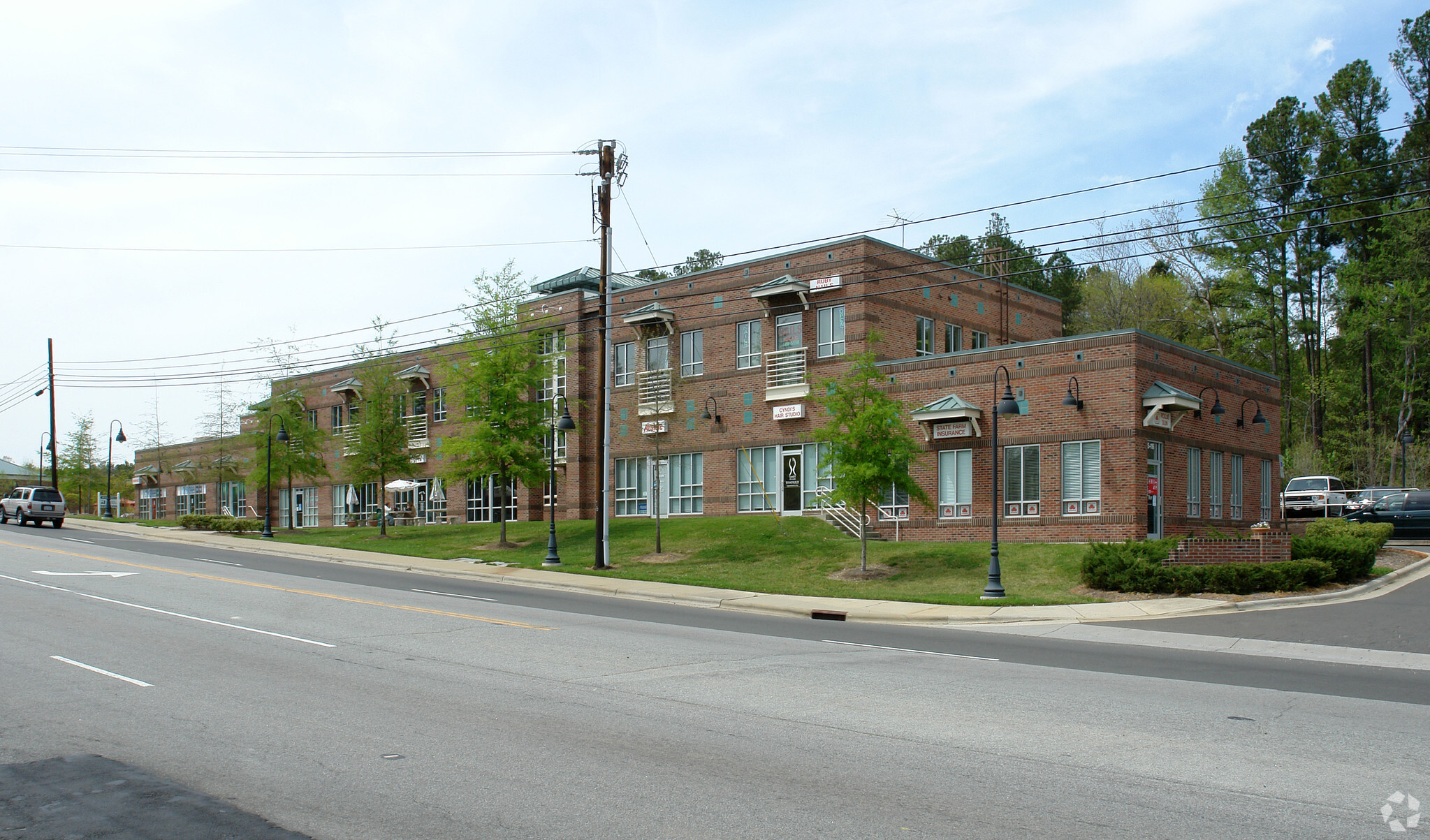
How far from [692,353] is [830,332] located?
6.83 m

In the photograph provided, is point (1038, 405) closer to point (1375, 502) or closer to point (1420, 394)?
point (1375, 502)

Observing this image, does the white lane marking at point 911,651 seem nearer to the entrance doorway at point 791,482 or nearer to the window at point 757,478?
the entrance doorway at point 791,482

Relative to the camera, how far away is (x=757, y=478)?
1469 inches

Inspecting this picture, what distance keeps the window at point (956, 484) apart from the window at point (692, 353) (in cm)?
1170

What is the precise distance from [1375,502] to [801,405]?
19.7m

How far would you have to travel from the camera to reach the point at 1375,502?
3328 centimetres

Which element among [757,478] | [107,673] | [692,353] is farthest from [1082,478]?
[107,673]

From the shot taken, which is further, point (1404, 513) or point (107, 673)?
point (1404, 513)

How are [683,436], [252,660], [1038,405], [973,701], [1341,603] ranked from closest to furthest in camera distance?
[973,701]
[252,660]
[1341,603]
[1038,405]
[683,436]

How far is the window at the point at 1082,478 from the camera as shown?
2812cm

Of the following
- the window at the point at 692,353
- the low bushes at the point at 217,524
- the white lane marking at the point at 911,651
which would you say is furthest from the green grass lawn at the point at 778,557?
the low bushes at the point at 217,524

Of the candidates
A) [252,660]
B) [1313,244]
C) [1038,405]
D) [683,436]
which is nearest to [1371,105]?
[1313,244]

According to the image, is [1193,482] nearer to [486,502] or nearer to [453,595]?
[453,595]

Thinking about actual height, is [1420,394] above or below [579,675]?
above
